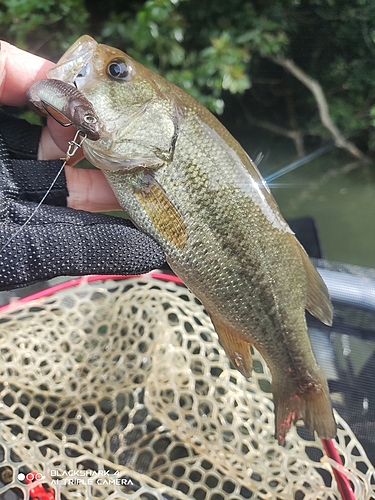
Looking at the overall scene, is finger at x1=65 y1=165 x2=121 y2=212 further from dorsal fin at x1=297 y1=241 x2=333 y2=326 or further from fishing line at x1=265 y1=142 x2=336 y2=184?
fishing line at x1=265 y1=142 x2=336 y2=184

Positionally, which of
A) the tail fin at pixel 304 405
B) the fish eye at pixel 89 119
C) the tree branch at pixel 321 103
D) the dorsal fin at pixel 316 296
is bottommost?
the tail fin at pixel 304 405

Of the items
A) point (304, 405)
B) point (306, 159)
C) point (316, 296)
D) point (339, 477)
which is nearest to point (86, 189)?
point (316, 296)

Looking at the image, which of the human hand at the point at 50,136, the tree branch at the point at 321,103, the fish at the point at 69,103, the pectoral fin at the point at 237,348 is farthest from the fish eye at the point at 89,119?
the tree branch at the point at 321,103

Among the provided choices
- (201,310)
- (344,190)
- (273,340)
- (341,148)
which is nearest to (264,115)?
(341,148)

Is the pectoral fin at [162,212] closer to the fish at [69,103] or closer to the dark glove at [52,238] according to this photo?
the dark glove at [52,238]

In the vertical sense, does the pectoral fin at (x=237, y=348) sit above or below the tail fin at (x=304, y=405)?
above

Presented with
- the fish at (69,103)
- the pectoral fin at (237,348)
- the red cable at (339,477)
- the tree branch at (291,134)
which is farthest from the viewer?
the tree branch at (291,134)
